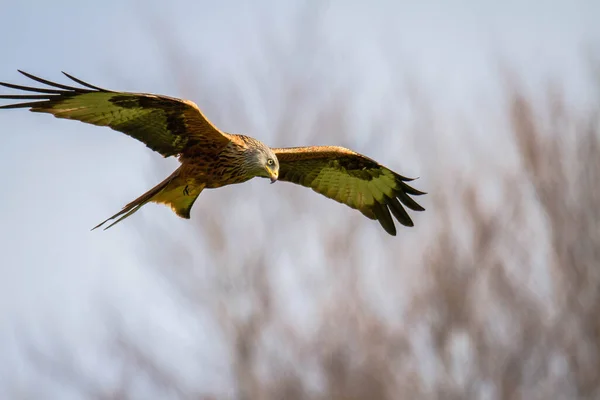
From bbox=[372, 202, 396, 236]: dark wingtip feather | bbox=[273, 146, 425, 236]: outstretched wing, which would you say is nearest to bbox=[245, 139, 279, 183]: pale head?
bbox=[273, 146, 425, 236]: outstretched wing

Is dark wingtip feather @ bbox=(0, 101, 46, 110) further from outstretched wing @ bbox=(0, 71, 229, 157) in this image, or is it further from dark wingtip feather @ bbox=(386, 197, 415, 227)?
dark wingtip feather @ bbox=(386, 197, 415, 227)

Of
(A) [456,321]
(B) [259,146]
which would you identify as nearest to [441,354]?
(A) [456,321]

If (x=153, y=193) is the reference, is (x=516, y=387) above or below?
below

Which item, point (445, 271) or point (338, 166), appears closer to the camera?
point (338, 166)

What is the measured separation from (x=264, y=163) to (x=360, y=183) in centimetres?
172

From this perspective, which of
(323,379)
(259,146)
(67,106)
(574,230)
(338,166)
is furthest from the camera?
(323,379)

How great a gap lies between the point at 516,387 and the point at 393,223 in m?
10.1

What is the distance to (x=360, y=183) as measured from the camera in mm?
10328

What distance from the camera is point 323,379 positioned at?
20.6m

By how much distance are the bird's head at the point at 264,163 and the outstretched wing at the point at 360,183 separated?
109cm

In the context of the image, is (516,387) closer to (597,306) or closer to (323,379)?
(597,306)

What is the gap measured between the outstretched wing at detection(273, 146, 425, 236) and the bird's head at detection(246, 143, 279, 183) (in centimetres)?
109

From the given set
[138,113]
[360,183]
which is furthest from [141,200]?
[360,183]

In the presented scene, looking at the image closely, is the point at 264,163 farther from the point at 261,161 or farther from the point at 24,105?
the point at 24,105
